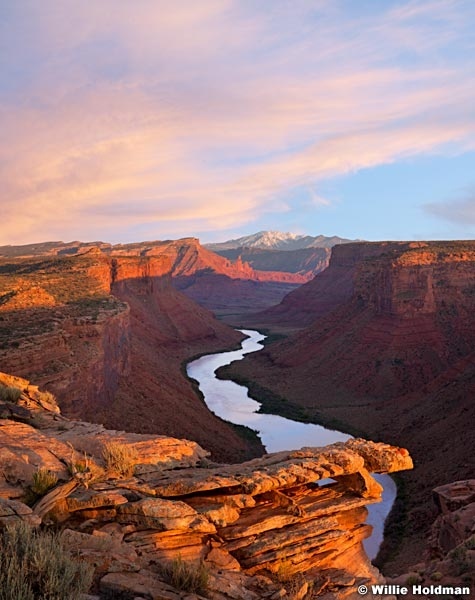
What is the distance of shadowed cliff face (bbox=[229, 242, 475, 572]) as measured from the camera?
32000 millimetres

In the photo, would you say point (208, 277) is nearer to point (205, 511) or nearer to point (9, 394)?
point (9, 394)

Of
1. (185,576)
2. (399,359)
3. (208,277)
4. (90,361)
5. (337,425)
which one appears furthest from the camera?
(208,277)

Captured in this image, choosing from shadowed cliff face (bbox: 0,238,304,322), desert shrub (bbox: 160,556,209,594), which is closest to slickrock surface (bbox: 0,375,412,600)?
desert shrub (bbox: 160,556,209,594)

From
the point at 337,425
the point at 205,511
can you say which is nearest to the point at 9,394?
the point at 205,511

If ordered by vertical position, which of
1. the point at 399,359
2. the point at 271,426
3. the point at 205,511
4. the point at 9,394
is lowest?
the point at 271,426

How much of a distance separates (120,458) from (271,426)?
32.6m

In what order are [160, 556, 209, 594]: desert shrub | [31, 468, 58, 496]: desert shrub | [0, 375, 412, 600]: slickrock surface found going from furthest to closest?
[31, 468, 58, 496]: desert shrub, [0, 375, 412, 600]: slickrock surface, [160, 556, 209, 594]: desert shrub

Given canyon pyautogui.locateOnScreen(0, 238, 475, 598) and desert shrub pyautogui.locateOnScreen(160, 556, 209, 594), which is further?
canyon pyautogui.locateOnScreen(0, 238, 475, 598)

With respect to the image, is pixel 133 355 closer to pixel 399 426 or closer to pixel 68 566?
pixel 399 426

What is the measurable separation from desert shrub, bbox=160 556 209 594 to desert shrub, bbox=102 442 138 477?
222cm

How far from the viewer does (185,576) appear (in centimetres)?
571

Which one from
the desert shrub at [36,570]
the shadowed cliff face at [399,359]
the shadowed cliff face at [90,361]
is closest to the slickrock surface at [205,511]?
the desert shrub at [36,570]

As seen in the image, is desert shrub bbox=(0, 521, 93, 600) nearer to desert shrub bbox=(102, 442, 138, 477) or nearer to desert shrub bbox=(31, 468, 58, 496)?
desert shrub bbox=(31, 468, 58, 496)

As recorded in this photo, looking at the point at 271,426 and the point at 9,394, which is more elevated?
the point at 9,394
